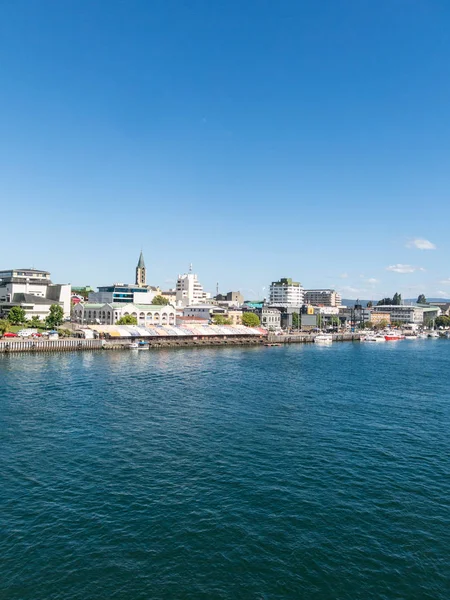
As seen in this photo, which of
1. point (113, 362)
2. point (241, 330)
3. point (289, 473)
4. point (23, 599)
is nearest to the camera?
point (23, 599)

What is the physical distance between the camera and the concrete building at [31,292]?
127 m

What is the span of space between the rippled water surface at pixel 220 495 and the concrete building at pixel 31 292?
261 feet

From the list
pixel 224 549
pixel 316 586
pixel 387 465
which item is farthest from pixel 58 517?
pixel 387 465

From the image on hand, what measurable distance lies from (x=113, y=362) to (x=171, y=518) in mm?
Result: 59497

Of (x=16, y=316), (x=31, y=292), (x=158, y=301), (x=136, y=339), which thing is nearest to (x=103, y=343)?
(x=136, y=339)

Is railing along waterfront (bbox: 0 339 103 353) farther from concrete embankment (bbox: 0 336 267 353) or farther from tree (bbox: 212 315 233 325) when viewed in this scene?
tree (bbox: 212 315 233 325)

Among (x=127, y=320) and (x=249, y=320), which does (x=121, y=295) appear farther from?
(x=249, y=320)

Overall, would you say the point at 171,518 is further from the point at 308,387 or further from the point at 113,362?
the point at 113,362

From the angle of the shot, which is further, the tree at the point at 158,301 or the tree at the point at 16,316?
the tree at the point at 158,301

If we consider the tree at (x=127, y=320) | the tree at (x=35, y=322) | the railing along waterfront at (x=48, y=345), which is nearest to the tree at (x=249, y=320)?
the tree at (x=127, y=320)

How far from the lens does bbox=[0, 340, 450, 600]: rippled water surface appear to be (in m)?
18.6

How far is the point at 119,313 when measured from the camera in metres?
130

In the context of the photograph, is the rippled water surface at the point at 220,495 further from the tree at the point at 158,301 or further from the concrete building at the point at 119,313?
the tree at the point at 158,301

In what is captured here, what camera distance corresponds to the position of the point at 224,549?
20562 mm
